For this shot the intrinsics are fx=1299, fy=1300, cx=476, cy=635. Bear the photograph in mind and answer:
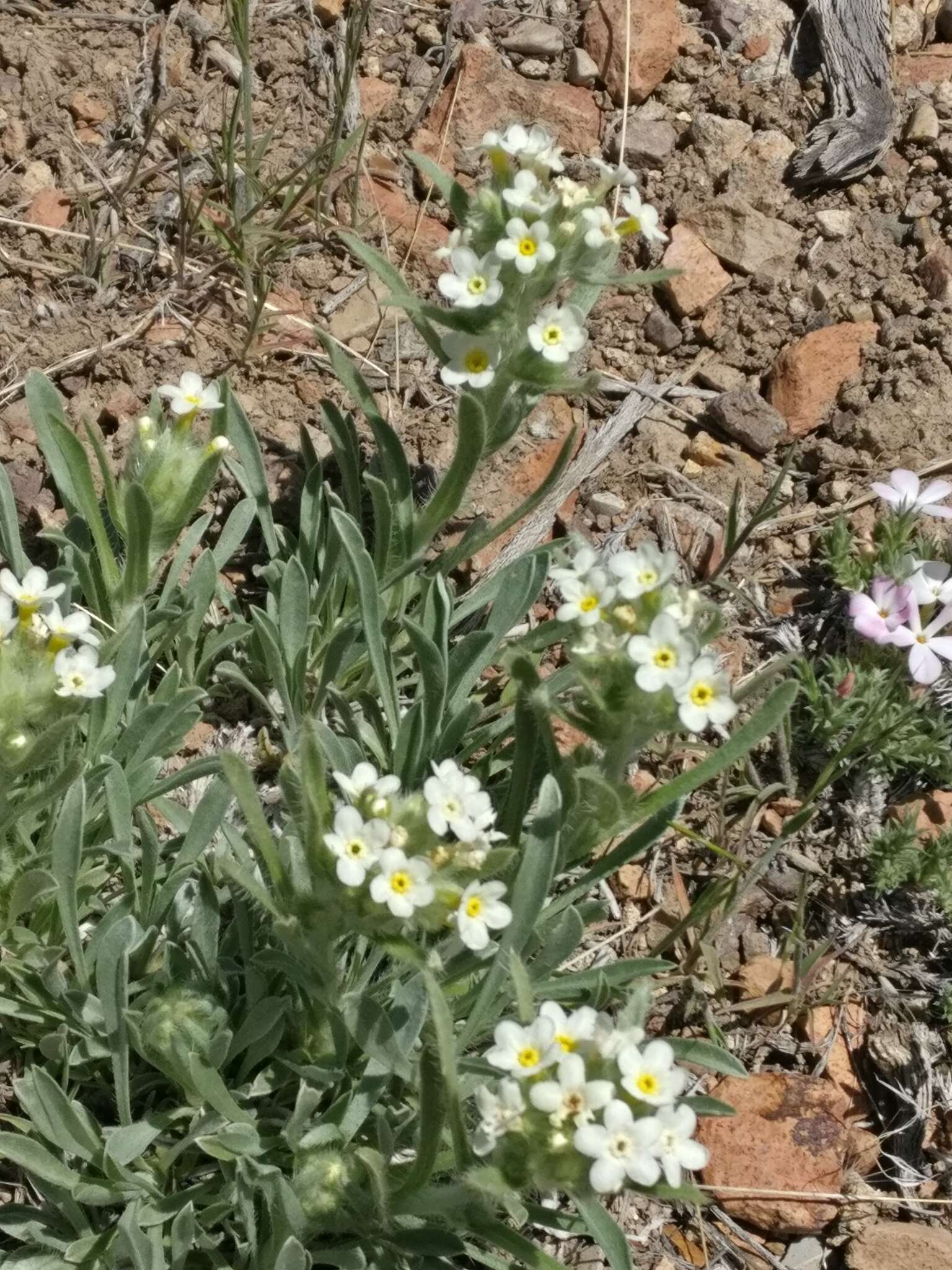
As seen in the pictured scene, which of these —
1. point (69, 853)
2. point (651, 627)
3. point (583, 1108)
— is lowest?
point (69, 853)

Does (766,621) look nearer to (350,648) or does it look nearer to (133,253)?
(350,648)

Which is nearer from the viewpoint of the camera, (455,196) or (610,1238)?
(610,1238)

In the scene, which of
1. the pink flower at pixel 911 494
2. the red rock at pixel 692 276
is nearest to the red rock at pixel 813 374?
the red rock at pixel 692 276

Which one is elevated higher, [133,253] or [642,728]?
[642,728]

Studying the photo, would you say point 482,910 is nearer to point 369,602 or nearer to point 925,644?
point 369,602

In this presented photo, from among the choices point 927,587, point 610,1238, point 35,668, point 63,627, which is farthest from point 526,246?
point 610,1238

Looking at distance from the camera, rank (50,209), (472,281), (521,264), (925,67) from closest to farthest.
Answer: (521,264), (472,281), (50,209), (925,67)

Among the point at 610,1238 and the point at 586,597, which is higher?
the point at 586,597

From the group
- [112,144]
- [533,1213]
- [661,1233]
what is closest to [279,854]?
[533,1213]
